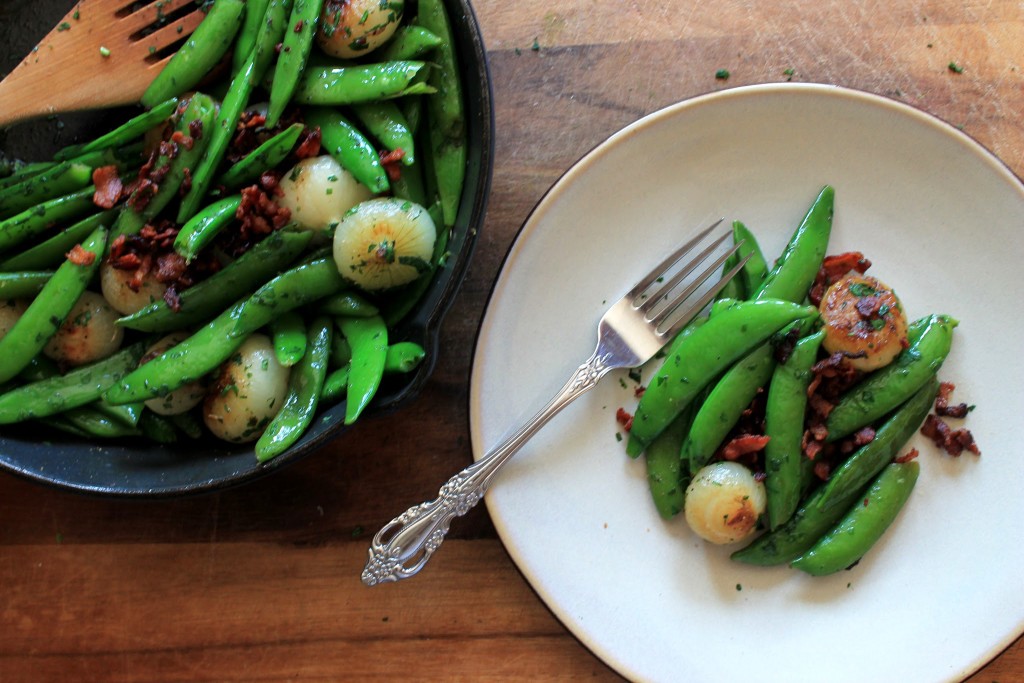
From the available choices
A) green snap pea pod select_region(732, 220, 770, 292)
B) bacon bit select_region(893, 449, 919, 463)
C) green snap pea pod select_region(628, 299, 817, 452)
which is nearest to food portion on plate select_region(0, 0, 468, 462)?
green snap pea pod select_region(628, 299, 817, 452)

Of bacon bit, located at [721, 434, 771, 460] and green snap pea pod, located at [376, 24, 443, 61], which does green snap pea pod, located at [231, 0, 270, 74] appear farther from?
bacon bit, located at [721, 434, 771, 460]

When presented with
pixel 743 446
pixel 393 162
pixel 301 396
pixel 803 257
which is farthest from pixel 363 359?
pixel 803 257

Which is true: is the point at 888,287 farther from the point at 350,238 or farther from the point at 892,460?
the point at 350,238

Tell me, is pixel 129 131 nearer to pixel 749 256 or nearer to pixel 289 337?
pixel 289 337

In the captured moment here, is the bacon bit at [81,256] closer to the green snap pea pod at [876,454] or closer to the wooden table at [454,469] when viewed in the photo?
the wooden table at [454,469]

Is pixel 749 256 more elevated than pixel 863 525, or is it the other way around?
pixel 749 256
